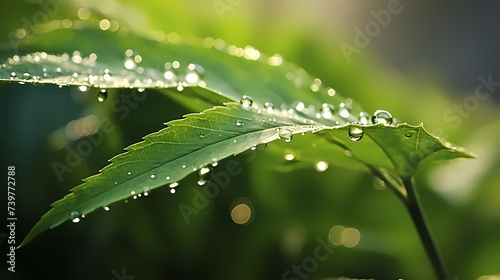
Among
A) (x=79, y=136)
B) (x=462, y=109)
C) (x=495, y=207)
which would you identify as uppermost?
(x=79, y=136)

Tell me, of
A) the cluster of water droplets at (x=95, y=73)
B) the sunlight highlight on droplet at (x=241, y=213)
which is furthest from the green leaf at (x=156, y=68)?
the sunlight highlight on droplet at (x=241, y=213)

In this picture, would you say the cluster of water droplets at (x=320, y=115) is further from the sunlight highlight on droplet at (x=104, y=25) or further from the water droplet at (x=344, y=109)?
the sunlight highlight on droplet at (x=104, y=25)

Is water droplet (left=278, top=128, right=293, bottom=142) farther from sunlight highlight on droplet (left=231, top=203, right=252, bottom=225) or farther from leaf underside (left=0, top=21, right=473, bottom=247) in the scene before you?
sunlight highlight on droplet (left=231, top=203, right=252, bottom=225)

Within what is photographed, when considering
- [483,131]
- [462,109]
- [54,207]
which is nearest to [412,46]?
[462,109]

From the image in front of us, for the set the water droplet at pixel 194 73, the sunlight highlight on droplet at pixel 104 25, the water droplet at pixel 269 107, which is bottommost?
the water droplet at pixel 269 107

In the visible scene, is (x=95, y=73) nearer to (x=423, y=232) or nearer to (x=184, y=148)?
(x=184, y=148)

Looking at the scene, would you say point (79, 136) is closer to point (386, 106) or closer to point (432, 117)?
point (386, 106)

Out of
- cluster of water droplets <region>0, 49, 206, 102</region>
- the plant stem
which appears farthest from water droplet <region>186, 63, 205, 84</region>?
the plant stem
